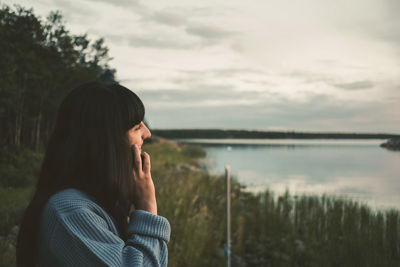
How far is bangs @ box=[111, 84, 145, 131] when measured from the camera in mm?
1471

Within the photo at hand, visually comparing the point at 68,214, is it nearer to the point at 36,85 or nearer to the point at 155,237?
the point at 155,237

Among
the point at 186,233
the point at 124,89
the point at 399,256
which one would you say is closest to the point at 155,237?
the point at 124,89

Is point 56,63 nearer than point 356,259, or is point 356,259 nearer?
point 356,259

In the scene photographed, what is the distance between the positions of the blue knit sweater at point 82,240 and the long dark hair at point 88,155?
6 centimetres

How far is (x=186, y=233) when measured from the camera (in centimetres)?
595

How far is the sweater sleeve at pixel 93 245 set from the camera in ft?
3.91

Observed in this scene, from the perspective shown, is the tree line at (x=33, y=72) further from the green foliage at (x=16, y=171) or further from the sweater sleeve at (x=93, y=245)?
the sweater sleeve at (x=93, y=245)

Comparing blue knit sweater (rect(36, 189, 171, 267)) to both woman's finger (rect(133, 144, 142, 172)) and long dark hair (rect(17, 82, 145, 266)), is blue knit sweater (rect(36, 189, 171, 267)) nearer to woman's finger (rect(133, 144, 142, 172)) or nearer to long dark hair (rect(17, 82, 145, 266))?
long dark hair (rect(17, 82, 145, 266))

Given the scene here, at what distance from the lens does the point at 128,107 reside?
1.48 m

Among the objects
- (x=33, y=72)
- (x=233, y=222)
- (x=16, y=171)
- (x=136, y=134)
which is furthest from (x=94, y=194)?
(x=33, y=72)

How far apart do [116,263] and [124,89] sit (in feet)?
2.30

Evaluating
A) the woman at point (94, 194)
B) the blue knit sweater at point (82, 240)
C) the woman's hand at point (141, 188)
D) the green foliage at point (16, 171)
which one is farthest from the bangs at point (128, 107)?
the green foliage at point (16, 171)

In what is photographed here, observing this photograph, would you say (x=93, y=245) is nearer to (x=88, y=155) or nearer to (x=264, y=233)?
(x=88, y=155)

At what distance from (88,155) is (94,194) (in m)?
0.15
